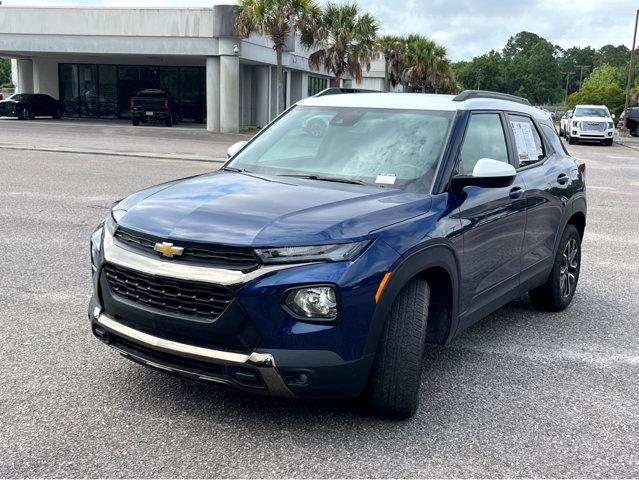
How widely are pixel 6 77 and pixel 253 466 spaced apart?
102 meters

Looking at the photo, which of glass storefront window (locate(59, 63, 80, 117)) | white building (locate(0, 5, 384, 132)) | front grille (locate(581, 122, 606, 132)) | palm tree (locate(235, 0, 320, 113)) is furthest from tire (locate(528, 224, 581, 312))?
glass storefront window (locate(59, 63, 80, 117))

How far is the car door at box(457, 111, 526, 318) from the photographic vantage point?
4.31 m

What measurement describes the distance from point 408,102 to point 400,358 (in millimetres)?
2047

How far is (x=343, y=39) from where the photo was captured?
33281 millimetres

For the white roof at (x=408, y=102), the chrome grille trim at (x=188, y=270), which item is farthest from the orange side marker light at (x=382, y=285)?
the white roof at (x=408, y=102)

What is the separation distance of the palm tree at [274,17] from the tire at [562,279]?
23821 mm

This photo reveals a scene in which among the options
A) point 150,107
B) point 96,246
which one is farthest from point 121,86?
point 96,246

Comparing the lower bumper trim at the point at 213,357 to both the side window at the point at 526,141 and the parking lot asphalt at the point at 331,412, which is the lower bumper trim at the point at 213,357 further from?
the side window at the point at 526,141

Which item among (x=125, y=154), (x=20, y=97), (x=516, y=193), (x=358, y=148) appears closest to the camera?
(x=358, y=148)

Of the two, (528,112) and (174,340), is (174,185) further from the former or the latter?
(528,112)

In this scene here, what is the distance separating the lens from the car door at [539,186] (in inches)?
205

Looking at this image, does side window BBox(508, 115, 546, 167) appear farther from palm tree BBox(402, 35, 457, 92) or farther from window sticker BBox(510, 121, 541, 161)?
palm tree BBox(402, 35, 457, 92)

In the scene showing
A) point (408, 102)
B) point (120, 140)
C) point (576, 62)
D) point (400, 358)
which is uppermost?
point (576, 62)

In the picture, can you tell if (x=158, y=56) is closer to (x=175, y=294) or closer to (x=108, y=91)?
(x=108, y=91)
